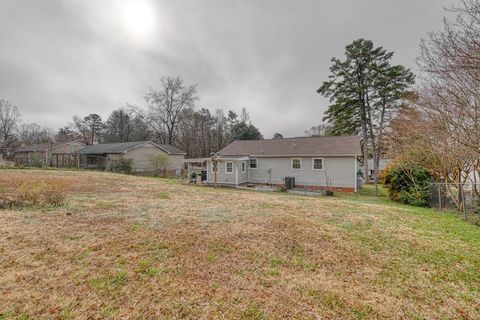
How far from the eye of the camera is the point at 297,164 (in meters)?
17.5

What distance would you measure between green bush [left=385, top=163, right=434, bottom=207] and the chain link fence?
40 cm

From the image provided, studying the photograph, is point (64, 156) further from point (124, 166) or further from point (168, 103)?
point (168, 103)

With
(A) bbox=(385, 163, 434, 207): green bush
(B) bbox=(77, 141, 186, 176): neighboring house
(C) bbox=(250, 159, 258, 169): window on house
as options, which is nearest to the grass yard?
(A) bbox=(385, 163, 434, 207): green bush

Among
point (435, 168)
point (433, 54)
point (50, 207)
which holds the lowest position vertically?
point (50, 207)

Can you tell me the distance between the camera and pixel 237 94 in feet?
104

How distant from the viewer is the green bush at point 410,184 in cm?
1150

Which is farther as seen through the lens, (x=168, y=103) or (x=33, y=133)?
(x=33, y=133)

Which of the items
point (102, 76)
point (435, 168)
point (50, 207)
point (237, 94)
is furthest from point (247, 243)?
point (237, 94)

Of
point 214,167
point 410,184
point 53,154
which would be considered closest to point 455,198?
point 410,184

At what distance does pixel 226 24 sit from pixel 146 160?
65.7ft

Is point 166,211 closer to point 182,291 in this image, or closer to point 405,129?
point 182,291

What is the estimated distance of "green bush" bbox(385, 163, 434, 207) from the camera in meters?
11.5

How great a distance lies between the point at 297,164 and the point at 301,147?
1.66 meters

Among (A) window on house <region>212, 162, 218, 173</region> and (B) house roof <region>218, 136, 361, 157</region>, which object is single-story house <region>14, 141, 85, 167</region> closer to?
(A) window on house <region>212, 162, 218, 173</region>
